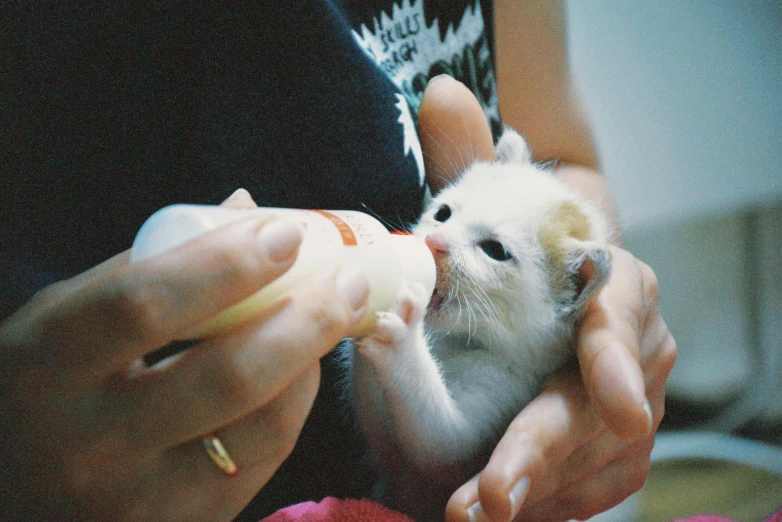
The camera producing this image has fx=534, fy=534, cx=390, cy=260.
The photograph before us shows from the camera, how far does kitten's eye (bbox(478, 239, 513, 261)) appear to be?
0.82 meters

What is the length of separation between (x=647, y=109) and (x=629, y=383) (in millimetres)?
1456

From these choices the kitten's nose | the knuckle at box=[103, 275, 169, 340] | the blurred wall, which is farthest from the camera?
the blurred wall

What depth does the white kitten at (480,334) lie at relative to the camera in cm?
75

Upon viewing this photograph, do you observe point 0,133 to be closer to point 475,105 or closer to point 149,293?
point 149,293

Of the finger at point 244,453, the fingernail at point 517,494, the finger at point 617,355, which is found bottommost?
the fingernail at point 517,494

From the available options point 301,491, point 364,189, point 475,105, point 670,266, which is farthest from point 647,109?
point 301,491

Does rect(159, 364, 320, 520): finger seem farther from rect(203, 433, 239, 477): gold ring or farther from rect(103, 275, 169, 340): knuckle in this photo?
rect(103, 275, 169, 340): knuckle

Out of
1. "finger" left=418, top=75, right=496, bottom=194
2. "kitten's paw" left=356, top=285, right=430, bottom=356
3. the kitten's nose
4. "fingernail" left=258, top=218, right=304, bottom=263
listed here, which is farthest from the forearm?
"fingernail" left=258, top=218, right=304, bottom=263

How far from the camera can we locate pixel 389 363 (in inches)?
26.6

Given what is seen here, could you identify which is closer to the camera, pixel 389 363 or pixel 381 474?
pixel 389 363

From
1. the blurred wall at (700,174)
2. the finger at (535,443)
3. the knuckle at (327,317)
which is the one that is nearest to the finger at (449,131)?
the finger at (535,443)

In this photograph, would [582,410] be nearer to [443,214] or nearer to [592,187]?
[443,214]

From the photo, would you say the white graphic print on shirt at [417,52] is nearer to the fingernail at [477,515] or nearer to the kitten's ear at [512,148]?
the kitten's ear at [512,148]

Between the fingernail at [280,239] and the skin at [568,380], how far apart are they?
0.33 meters
